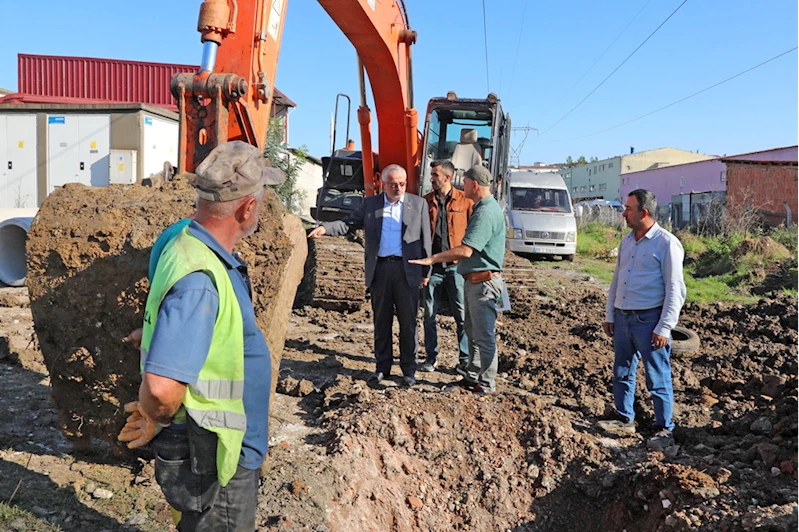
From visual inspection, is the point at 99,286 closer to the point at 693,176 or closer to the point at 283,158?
the point at 283,158

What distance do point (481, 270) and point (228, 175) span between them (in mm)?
3775

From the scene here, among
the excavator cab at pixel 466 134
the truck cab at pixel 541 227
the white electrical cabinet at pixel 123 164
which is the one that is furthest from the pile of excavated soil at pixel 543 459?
the white electrical cabinet at pixel 123 164

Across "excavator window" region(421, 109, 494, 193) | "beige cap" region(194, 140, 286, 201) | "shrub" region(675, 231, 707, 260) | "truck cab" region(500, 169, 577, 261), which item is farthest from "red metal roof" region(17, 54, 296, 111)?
"beige cap" region(194, 140, 286, 201)

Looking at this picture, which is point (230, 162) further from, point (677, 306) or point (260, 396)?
point (677, 306)

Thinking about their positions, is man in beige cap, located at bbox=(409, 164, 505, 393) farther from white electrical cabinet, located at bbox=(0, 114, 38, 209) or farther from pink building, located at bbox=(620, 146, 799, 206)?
pink building, located at bbox=(620, 146, 799, 206)

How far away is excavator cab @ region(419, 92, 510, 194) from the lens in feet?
33.6

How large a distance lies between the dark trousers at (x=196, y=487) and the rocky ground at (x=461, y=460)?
1.33 meters

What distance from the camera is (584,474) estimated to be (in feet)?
14.5

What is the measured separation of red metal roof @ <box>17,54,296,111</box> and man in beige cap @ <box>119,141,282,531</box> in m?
24.5

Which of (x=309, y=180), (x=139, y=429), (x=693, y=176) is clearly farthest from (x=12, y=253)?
(x=693, y=176)

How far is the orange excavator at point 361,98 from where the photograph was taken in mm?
3920

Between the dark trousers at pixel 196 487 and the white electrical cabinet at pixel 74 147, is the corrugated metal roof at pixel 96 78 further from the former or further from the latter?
the dark trousers at pixel 196 487

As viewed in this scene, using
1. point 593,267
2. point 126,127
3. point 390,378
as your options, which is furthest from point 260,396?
point 126,127

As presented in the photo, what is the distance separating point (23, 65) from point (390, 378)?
24693mm
